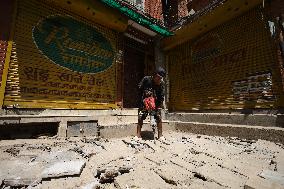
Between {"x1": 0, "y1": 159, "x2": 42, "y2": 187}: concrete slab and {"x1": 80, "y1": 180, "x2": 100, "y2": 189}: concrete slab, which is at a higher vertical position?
{"x1": 0, "y1": 159, "x2": 42, "y2": 187}: concrete slab

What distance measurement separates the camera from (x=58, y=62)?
7082mm

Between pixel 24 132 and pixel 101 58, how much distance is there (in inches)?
165

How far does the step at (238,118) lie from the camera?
5802mm

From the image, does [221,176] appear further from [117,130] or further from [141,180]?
[117,130]

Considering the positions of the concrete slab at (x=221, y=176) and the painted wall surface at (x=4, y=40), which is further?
the painted wall surface at (x=4, y=40)

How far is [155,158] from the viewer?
3.62 m

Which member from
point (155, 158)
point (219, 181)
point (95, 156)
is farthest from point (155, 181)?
point (95, 156)

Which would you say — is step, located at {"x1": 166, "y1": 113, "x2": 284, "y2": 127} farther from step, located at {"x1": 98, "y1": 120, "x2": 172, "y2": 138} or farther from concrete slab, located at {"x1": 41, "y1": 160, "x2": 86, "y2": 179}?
concrete slab, located at {"x1": 41, "y1": 160, "x2": 86, "y2": 179}

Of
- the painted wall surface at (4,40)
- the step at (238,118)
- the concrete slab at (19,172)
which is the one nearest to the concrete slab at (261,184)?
the concrete slab at (19,172)

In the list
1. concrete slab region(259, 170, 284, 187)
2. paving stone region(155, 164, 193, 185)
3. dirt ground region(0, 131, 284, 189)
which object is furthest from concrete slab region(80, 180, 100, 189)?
concrete slab region(259, 170, 284, 187)

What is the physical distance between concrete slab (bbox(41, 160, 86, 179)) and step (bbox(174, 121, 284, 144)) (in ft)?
16.4

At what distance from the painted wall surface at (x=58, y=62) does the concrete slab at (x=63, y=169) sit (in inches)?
156

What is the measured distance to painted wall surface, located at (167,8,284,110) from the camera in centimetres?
661

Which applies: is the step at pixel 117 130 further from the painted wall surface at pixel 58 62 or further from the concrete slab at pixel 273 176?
the concrete slab at pixel 273 176
